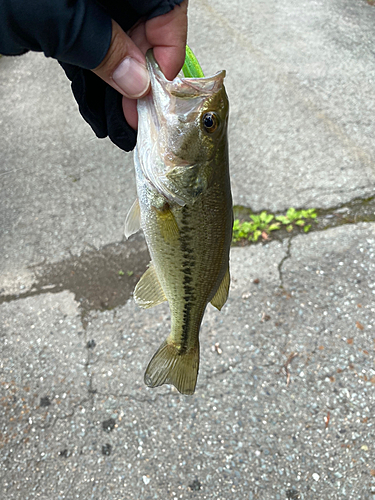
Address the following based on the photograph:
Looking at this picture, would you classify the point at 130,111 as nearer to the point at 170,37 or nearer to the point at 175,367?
the point at 170,37

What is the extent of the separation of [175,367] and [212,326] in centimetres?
131

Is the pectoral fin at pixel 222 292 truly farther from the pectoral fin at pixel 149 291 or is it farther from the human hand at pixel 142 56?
the human hand at pixel 142 56

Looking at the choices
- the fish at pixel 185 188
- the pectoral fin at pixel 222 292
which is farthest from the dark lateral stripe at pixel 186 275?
the pectoral fin at pixel 222 292

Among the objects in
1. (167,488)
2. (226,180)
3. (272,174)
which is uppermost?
(226,180)

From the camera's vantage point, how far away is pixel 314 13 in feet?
18.9

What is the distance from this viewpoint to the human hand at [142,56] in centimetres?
141

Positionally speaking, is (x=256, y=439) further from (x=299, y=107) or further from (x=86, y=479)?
(x=299, y=107)

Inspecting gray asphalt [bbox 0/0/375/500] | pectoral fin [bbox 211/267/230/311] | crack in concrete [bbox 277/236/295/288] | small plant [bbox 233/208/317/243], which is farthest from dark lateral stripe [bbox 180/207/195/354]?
small plant [bbox 233/208/317/243]

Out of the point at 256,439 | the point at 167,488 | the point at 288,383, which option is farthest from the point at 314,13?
the point at 167,488

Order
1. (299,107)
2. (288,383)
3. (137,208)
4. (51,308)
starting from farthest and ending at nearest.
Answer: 1. (299,107)
2. (51,308)
3. (288,383)
4. (137,208)

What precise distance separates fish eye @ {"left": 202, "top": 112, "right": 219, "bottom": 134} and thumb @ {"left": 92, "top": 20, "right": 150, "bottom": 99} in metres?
0.23

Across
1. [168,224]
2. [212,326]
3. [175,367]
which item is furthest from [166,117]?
[212,326]

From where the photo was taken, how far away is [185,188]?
1549 mm

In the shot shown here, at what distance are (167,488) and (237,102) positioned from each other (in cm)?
386
